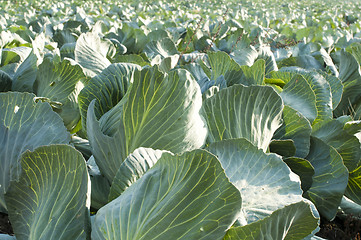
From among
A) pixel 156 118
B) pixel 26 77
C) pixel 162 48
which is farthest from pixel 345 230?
pixel 162 48

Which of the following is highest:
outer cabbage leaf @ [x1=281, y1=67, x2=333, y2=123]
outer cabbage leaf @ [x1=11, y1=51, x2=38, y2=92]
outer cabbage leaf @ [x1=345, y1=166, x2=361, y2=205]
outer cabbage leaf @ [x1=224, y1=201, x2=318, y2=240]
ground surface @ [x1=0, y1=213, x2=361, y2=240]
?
outer cabbage leaf @ [x1=224, y1=201, x2=318, y2=240]

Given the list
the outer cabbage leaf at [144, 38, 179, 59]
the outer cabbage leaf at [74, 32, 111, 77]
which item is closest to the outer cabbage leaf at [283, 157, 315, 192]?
the outer cabbage leaf at [74, 32, 111, 77]

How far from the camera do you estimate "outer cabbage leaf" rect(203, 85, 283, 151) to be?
1.41 m

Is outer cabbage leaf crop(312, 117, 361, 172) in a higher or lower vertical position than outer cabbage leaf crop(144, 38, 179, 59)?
higher

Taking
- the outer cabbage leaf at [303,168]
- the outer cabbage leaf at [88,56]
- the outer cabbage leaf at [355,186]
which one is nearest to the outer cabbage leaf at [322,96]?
the outer cabbage leaf at [355,186]

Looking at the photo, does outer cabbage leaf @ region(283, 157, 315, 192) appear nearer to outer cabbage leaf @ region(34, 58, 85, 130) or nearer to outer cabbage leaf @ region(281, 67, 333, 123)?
outer cabbage leaf @ region(281, 67, 333, 123)

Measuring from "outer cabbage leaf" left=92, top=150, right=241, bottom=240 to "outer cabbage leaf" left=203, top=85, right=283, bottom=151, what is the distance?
18.5 inches

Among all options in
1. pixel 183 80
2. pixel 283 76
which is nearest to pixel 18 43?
pixel 283 76

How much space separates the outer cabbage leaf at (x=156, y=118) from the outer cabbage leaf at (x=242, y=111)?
0.49 feet

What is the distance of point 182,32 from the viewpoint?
17.7 ft

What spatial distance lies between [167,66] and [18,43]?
1707 millimetres

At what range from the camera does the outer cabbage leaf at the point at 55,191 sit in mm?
1047

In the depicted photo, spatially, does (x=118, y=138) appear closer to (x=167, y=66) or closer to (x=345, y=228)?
(x=167, y=66)

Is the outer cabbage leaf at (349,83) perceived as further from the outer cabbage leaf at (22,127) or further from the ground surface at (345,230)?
the outer cabbage leaf at (22,127)
